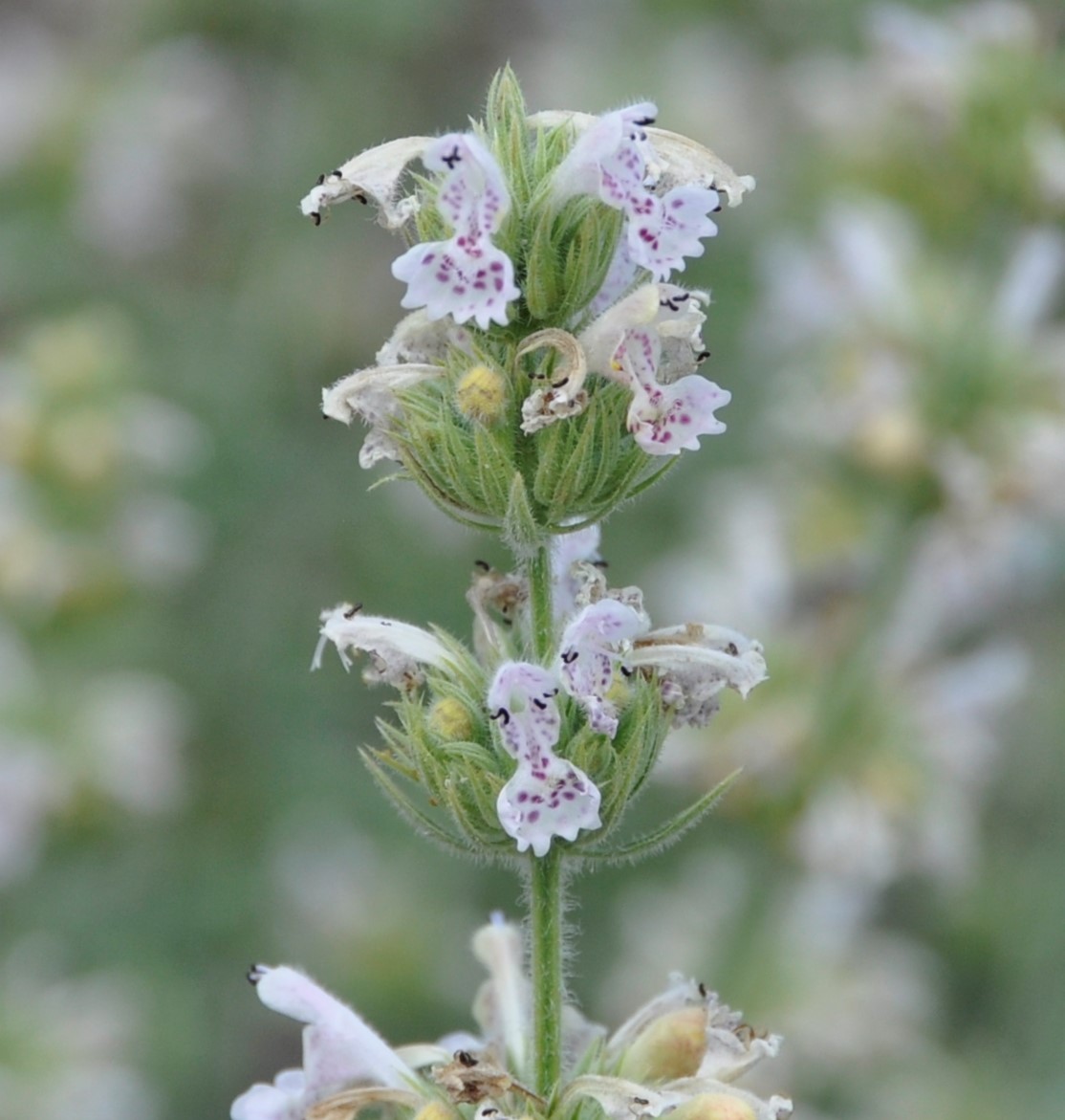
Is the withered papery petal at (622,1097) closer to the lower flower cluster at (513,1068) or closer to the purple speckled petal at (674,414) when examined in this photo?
the lower flower cluster at (513,1068)

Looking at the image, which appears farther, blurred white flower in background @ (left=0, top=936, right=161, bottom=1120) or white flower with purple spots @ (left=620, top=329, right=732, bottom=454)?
blurred white flower in background @ (left=0, top=936, right=161, bottom=1120)

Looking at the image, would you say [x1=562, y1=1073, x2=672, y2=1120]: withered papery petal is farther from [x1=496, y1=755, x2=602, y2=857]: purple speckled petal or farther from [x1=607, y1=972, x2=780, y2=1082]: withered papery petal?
[x1=496, y1=755, x2=602, y2=857]: purple speckled petal

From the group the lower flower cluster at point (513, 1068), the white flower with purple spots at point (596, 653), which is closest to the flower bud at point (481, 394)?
the white flower with purple spots at point (596, 653)

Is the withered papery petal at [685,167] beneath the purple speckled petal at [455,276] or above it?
above

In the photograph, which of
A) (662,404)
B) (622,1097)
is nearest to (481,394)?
(662,404)

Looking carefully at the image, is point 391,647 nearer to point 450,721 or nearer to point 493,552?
point 450,721

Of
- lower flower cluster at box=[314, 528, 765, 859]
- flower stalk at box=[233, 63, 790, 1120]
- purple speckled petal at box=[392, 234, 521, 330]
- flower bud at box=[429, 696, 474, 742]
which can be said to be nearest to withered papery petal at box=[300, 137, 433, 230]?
flower stalk at box=[233, 63, 790, 1120]
